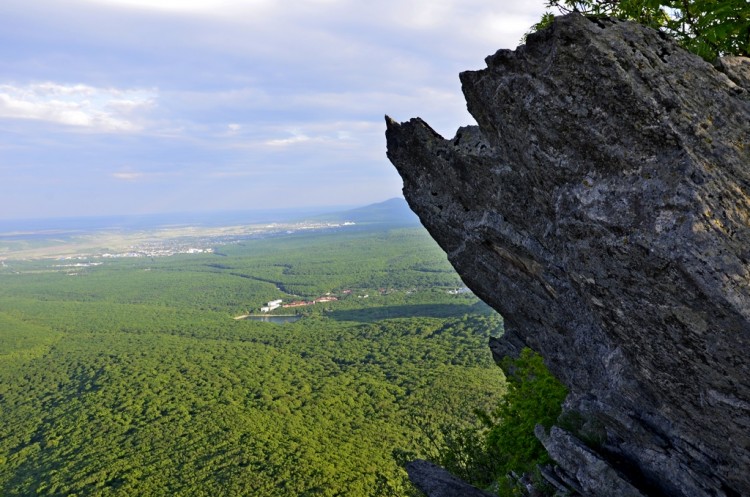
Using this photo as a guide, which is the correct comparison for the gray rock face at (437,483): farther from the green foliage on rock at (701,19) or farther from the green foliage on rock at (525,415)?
the green foliage on rock at (701,19)

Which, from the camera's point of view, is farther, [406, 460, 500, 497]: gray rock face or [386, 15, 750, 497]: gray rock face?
[406, 460, 500, 497]: gray rock face

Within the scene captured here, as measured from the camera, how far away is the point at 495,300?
16.0 meters

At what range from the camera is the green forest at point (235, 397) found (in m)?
50.7

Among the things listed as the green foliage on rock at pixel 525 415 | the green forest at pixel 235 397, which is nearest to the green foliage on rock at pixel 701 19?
the green foliage on rock at pixel 525 415

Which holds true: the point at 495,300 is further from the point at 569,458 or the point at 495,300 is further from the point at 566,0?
the point at 566,0

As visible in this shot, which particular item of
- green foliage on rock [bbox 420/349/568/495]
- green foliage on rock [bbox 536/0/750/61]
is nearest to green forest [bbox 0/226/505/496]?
green foliage on rock [bbox 420/349/568/495]

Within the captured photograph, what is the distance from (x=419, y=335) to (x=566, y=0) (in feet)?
332

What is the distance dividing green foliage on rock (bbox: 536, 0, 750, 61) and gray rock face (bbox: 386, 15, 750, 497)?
0.96 meters

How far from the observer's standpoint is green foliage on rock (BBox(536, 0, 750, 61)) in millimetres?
9125

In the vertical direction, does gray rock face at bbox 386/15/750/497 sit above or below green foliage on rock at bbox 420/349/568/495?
above

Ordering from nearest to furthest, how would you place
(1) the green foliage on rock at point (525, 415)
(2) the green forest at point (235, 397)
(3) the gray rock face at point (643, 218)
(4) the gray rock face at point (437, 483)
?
(3) the gray rock face at point (643, 218), (4) the gray rock face at point (437, 483), (1) the green foliage on rock at point (525, 415), (2) the green forest at point (235, 397)

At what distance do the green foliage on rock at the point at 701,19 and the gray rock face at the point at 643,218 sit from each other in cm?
96

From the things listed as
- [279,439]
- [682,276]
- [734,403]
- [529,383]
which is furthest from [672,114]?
[279,439]

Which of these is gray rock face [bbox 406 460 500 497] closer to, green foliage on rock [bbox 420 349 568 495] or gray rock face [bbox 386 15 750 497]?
green foliage on rock [bbox 420 349 568 495]
